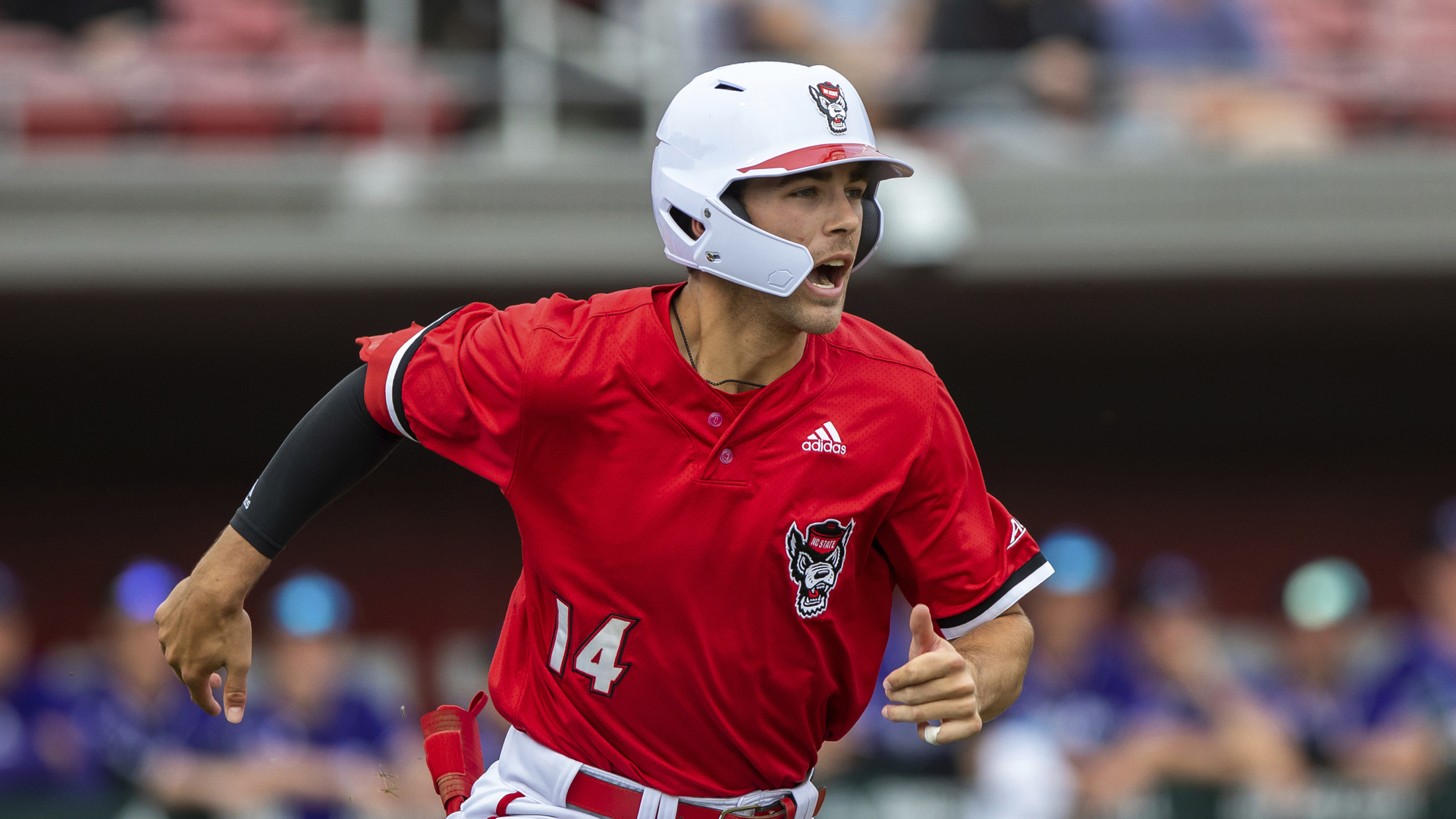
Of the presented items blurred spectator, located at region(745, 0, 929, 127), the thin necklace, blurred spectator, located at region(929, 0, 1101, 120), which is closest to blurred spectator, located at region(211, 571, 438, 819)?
blurred spectator, located at region(745, 0, 929, 127)

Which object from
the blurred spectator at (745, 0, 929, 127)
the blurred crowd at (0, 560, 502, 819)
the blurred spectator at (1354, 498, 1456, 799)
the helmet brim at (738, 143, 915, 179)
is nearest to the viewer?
the helmet brim at (738, 143, 915, 179)

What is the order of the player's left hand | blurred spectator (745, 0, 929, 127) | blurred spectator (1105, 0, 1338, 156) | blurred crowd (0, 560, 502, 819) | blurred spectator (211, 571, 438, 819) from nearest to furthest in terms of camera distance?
the player's left hand < blurred crowd (0, 560, 502, 819) < blurred spectator (211, 571, 438, 819) < blurred spectator (745, 0, 929, 127) < blurred spectator (1105, 0, 1338, 156)

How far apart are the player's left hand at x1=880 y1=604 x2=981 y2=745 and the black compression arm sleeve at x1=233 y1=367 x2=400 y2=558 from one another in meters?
1.18

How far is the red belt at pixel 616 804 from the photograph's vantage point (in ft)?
11.0

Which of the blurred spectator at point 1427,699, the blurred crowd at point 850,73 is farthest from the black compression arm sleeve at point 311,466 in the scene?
the blurred crowd at point 850,73

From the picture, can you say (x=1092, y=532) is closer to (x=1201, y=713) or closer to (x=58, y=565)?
(x=1201, y=713)

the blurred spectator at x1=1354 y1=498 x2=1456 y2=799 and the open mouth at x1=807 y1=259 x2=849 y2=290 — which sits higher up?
the open mouth at x1=807 y1=259 x2=849 y2=290

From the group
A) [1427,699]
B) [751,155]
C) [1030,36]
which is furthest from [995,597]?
[1030,36]

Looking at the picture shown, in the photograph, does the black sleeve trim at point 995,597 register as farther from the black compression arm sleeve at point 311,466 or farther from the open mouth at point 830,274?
the black compression arm sleeve at point 311,466

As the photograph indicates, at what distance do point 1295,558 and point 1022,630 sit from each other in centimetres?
711

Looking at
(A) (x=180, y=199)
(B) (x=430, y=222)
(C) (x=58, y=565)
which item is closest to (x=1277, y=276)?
(B) (x=430, y=222)

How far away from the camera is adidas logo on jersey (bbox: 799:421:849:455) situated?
3.30 metres

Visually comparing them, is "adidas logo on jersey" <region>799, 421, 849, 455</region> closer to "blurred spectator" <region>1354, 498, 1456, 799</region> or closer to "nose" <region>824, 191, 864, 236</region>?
"nose" <region>824, 191, 864, 236</region>

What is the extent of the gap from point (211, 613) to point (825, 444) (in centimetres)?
127
